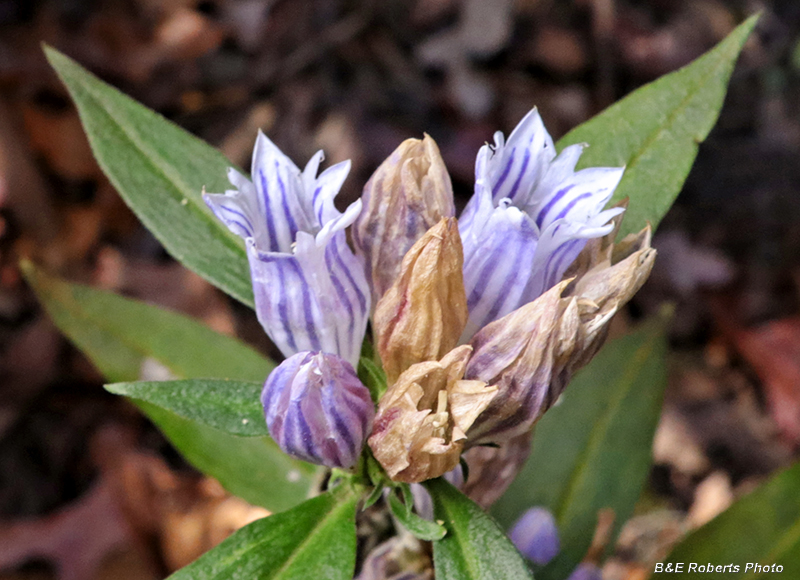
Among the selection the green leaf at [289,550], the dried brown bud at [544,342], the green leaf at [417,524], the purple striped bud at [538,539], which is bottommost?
the purple striped bud at [538,539]

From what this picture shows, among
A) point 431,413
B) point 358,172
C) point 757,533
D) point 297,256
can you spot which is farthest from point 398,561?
point 358,172

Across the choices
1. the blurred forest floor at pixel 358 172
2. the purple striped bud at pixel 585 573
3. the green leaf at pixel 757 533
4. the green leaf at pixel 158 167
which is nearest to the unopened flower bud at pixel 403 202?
the green leaf at pixel 158 167

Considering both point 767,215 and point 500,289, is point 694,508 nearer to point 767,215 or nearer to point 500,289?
point 767,215

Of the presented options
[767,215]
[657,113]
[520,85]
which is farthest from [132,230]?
[767,215]

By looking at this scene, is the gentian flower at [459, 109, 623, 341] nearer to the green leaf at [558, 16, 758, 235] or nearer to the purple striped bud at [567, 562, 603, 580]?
the green leaf at [558, 16, 758, 235]

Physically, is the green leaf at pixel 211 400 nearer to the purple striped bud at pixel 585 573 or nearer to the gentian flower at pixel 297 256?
the gentian flower at pixel 297 256

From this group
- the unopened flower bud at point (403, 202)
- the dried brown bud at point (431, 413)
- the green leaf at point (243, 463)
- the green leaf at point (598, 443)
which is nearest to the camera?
the dried brown bud at point (431, 413)

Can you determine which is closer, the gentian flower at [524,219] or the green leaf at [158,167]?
the gentian flower at [524,219]
